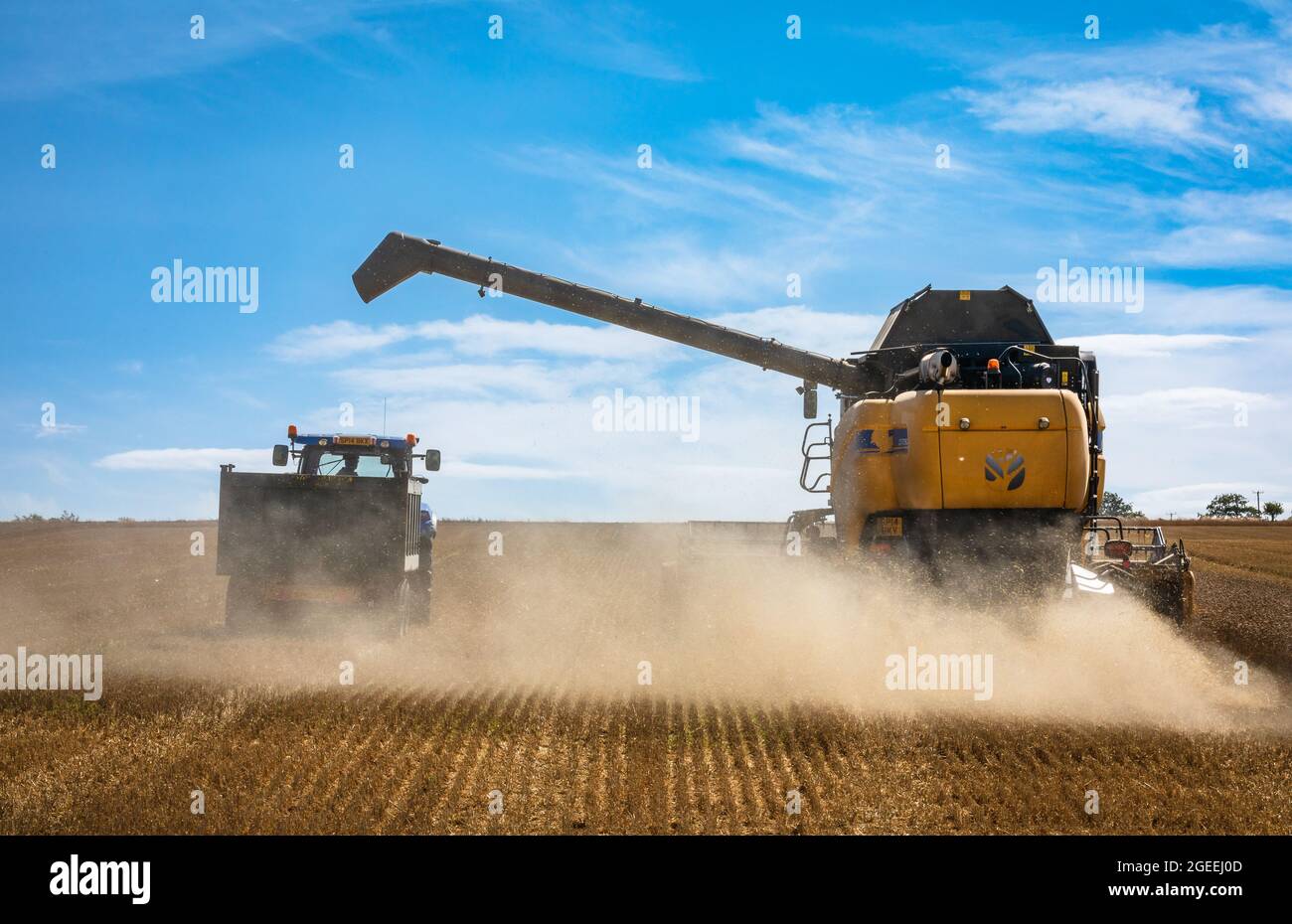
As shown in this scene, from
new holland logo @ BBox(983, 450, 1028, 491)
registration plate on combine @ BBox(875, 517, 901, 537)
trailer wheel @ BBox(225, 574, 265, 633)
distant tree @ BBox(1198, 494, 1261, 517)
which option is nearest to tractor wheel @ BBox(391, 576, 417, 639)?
trailer wheel @ BBox(225, 574, 265, 633)

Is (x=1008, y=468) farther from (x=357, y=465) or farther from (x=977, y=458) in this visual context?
(x=357, y=465)

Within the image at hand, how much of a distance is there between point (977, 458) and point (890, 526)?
1.21 meters

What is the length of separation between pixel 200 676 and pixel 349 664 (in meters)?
1.56

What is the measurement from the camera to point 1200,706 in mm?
9945

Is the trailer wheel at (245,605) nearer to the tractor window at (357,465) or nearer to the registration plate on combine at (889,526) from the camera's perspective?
the tractor window at (357,465)

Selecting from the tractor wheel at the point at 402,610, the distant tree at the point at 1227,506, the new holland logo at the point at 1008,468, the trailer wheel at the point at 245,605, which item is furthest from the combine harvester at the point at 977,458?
the distant tree at the point at 1227,506

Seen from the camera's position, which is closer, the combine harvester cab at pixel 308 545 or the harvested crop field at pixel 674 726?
the harvested crop field at pixel 674 726

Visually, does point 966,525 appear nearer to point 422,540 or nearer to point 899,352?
point 899,352

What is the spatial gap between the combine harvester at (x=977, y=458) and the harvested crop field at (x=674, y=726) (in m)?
0.52

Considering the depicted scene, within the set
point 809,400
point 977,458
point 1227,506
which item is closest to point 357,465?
point 809,400

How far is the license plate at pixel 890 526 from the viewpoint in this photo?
36.6 ft

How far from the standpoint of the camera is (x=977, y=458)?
10531mm

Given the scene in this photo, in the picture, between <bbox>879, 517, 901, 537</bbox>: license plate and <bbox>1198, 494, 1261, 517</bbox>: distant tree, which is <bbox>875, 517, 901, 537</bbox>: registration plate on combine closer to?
<bbox>879, 517, 901, 537</bbox>: license plate
